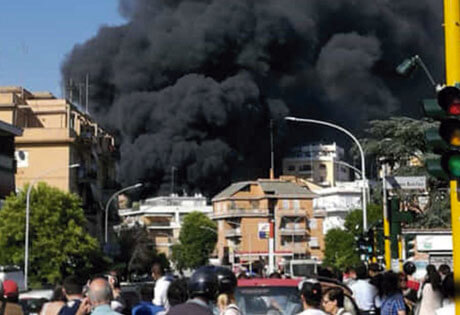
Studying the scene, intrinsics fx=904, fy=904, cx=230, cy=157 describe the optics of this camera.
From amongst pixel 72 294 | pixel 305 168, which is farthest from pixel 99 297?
pixel 305 168

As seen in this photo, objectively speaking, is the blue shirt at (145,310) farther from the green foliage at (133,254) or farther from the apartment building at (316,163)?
the apartment building at (316,163)

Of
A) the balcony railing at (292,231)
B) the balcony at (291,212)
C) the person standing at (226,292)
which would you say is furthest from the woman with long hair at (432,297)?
the balcony at (291,212)

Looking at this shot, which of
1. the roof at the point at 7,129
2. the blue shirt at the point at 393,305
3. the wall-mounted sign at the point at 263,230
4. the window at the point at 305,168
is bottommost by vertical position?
the blue shirt at the point at 393,305

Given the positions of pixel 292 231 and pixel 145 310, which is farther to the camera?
pixel 292 231

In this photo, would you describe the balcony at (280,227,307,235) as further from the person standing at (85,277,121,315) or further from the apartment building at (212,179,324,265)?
the person standing at (85,277,121,315)

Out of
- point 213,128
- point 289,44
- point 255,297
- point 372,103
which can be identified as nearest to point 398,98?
point 372,103

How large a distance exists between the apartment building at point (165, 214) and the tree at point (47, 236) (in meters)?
58.4

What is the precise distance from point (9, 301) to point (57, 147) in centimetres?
5254

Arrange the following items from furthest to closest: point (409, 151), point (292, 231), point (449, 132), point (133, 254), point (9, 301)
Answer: point (292, 231)
point (133, 254)
point (409, 151)
point (9, 301)
point (449, 132)

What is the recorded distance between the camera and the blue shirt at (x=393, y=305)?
9.16m

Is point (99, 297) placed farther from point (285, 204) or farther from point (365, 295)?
point (285, 204)

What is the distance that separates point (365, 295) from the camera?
37.0 feet

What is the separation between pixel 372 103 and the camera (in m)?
113

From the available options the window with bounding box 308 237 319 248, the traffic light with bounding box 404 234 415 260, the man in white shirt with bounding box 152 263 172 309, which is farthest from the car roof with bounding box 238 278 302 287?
the window with bounding box 308 237 319 248
